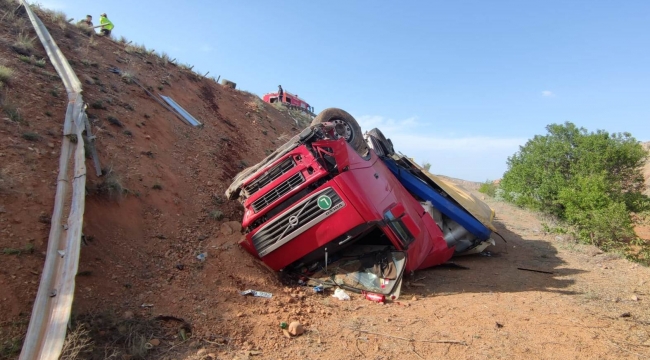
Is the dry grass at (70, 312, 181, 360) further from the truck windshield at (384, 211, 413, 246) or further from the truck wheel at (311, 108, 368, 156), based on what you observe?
the truck wheel at (311, 108, 368, 156)

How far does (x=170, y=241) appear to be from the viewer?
19.3 feet

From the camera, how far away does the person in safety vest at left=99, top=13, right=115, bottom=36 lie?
13.7 m

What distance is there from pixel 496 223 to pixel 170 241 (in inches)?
417

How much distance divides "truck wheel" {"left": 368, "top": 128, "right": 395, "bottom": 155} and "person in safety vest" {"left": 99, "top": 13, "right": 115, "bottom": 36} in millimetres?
10483

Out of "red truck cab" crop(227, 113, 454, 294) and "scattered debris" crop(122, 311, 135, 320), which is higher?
"red truck cab" crop(227, 113, 454, 294)

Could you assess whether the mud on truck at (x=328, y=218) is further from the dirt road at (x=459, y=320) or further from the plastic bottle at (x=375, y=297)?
the dirt road at (x=459, y=320)

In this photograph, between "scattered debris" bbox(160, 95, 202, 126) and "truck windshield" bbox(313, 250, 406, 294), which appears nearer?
"truck windshield" bbox(313, 250, 406, 294)

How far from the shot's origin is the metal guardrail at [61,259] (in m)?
3.23

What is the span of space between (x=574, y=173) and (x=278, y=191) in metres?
15.1

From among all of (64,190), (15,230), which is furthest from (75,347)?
(64,190)

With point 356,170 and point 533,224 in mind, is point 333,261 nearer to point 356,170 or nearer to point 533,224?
point 356,170

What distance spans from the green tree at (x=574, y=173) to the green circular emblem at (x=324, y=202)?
10911 millimetres

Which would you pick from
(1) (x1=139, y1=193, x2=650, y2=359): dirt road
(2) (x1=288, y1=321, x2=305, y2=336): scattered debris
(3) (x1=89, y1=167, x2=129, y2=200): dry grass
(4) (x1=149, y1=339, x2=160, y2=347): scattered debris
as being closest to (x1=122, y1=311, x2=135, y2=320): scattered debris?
(4) (x1=149, y1=339, x2=160, y2=347): scattered debris

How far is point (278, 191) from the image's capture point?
5535 millimetres
